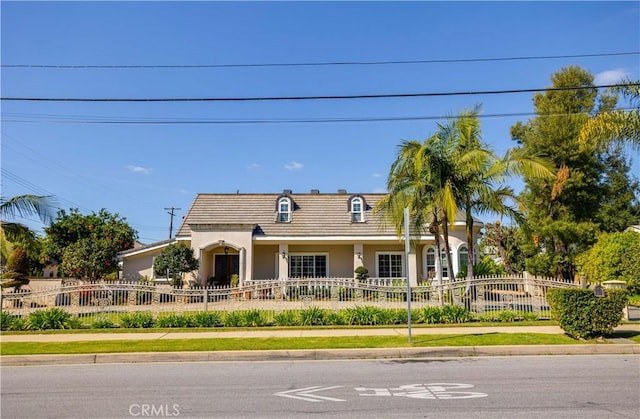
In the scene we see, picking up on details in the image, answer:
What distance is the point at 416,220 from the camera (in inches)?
688

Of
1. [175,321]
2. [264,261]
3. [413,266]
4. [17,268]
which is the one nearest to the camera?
[175,321]

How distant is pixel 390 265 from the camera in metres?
26.9

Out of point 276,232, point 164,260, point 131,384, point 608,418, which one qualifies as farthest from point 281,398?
point 276,232

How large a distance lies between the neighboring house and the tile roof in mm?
56

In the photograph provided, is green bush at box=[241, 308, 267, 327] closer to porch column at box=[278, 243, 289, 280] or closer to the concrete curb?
the concrete curb

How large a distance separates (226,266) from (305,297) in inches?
468

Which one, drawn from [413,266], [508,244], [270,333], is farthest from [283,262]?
[508,244]

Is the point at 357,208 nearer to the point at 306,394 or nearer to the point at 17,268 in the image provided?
the point at 17,268

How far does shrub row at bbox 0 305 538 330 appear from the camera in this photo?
13602mm

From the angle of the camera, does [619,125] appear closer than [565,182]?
Yes

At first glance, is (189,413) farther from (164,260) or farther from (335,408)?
(164,260)

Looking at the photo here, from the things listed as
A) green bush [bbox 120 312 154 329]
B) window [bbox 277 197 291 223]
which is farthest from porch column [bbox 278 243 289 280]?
green bush [bbox 120 312 154 329]

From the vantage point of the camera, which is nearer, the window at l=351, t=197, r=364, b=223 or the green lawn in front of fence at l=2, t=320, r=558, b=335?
the green lawn in front of fence at l=2, t=320, r=558, b=335

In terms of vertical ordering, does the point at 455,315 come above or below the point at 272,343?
above
